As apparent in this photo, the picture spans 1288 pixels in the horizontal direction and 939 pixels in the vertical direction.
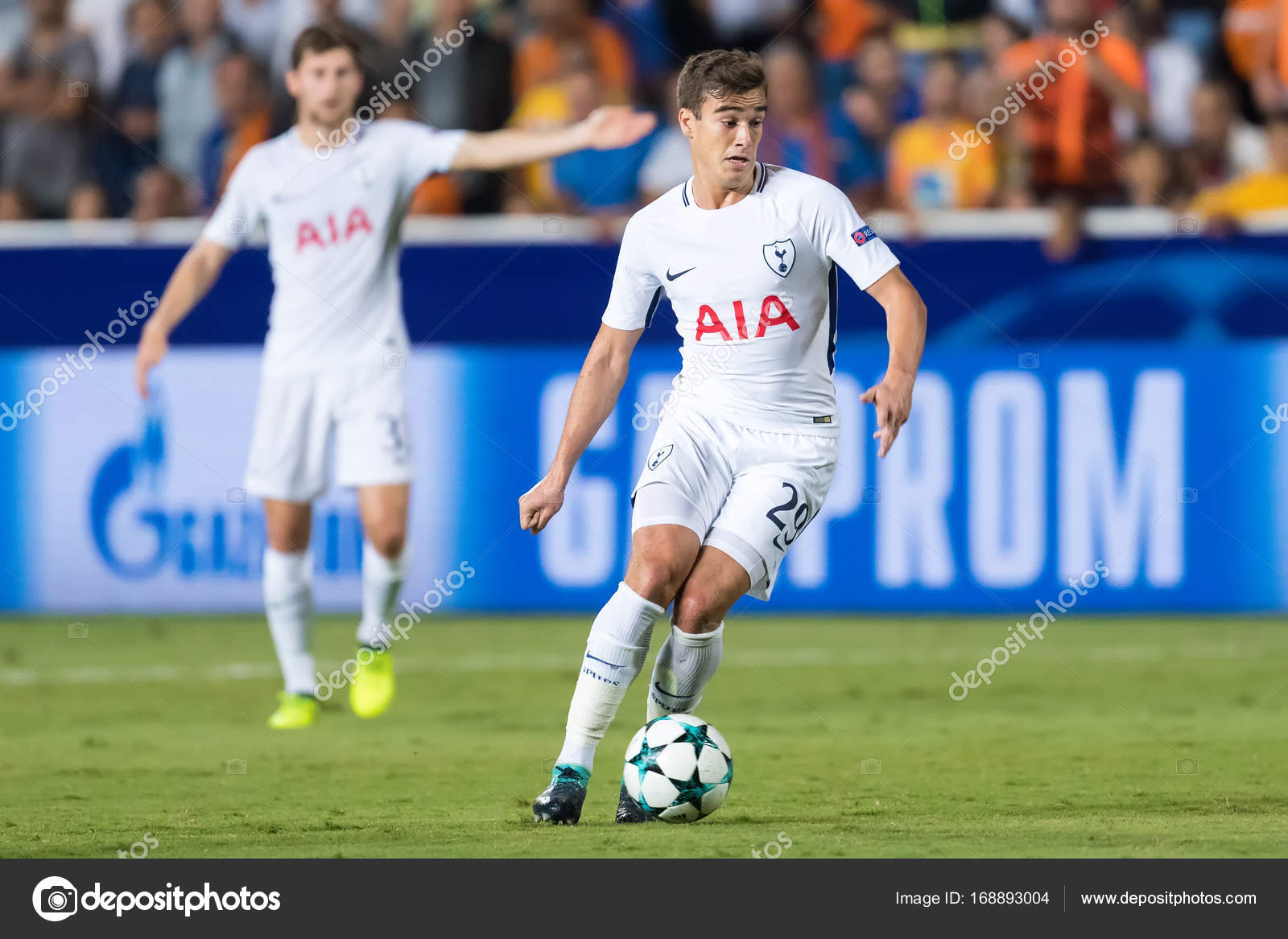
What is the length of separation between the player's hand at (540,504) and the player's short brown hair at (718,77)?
3.93ft

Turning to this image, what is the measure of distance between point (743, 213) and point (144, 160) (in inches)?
298

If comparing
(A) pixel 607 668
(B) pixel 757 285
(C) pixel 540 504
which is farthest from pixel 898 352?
(A) pixel 607 668

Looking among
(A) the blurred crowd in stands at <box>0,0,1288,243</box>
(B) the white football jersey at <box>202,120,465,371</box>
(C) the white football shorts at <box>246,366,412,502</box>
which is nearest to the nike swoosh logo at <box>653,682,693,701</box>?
(C) the white football shorts at <box>246,366,412,502</box>

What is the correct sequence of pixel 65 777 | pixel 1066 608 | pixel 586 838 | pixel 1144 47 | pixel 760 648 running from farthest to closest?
pixel 1144 47, pixel 1066 608, pixel 760 648, pixel 65 777, pixel 586 838

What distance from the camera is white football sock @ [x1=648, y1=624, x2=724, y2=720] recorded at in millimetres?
5820

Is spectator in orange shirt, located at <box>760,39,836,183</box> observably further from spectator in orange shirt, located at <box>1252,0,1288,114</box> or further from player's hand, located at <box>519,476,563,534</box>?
player's hand, located at <box>519,476,563,534</box>

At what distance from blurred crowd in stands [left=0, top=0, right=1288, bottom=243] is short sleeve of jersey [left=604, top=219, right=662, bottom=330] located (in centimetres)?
573

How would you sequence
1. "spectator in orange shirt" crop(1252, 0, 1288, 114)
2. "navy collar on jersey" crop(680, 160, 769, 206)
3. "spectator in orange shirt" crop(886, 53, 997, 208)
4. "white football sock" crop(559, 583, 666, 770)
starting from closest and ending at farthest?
"white football sock" crop(559, 583, 666, 770), "navy collar on jersey" crop(680, 160, 769, 206), "spectator in orange shirt" crop(886, 53, 997, 208), "spectator in orange shirt" crop(1252, 0, 1288, 114)

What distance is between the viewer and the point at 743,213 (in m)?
5.93

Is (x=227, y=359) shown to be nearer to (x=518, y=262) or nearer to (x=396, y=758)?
(x=518, y=262)

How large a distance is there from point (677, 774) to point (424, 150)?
14.2 feet

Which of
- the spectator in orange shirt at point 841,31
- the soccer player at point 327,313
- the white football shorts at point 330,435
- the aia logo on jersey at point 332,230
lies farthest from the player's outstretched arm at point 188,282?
the spectator in orange shirt at point 841,31

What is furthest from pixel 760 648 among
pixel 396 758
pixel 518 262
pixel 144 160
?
pixel 144 160

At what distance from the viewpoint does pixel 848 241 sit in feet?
19.1
